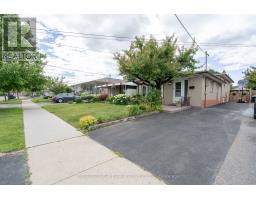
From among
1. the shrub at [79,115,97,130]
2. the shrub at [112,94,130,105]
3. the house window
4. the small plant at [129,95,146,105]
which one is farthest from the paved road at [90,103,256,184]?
the shrub at [112,94,130,105]

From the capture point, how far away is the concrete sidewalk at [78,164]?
2.90 m

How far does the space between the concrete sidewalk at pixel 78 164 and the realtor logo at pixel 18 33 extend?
465 inches

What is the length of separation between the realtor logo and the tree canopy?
789 cm

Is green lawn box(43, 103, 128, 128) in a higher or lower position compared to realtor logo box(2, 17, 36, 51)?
lower

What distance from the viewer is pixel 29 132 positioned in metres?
6.23

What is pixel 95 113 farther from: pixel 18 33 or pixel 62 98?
pixel 62 98

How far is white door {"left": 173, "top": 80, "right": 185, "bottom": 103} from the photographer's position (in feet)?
47.5

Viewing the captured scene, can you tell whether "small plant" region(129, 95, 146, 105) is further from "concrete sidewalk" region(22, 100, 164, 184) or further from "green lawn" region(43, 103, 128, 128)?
"concrete sidewalk" region(22, 100, 164, 184)

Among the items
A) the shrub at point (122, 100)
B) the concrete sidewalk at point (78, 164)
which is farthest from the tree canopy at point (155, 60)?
the concrete sidewalk at point (78, 164)

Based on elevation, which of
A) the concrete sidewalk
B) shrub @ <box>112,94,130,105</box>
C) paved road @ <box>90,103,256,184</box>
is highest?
shrub @ <box>112,94,130,105</box>

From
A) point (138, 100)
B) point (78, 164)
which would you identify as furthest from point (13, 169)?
point (138, 100)

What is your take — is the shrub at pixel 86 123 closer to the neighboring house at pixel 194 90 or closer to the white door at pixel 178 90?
the neighboring house at pixel 194 90
